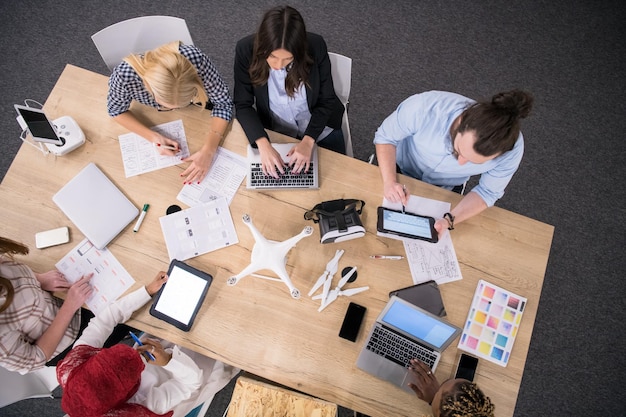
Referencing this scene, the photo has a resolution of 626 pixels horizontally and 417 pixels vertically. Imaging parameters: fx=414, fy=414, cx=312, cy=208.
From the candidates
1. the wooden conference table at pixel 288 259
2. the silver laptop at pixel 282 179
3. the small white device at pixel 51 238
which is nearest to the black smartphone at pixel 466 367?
the wooden conference table at pixel 288 259

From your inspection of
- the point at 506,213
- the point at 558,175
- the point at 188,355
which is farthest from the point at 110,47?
the point at 558,175

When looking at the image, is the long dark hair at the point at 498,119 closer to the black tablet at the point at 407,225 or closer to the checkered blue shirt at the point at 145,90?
the black tablet at the point at 407,225

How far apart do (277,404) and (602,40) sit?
322 centimetres

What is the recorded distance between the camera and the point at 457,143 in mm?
1438

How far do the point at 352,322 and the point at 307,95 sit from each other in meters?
0.98

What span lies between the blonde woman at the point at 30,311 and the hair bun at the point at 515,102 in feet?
5.10

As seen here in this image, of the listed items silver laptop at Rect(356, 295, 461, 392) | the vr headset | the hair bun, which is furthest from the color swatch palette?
the hair bun

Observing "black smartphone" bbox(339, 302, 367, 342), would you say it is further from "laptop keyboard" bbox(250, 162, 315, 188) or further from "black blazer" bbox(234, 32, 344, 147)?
"black blazer" bbox(234, 32, 344, 147)

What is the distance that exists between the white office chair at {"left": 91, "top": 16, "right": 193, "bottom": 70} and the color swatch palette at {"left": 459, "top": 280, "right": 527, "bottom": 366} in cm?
166

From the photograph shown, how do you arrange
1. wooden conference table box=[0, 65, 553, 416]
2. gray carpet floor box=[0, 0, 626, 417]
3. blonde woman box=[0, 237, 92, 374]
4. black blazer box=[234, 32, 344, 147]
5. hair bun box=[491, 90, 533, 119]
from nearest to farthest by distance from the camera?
hair bun box=[491, 90, 533, 119], blonde woman box=[0, 237, 92, 374], wooden conference table box=[0, 65, 553, 416], black blazer box=[234, 32, 344, 147], gray carpet floor box=[0, 0, 626, 417]

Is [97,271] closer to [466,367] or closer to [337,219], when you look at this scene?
[337,219]

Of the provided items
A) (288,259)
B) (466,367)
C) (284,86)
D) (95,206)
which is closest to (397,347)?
(466,367)

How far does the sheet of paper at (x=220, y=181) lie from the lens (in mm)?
1646

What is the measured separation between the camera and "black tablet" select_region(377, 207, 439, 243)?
1593mm
